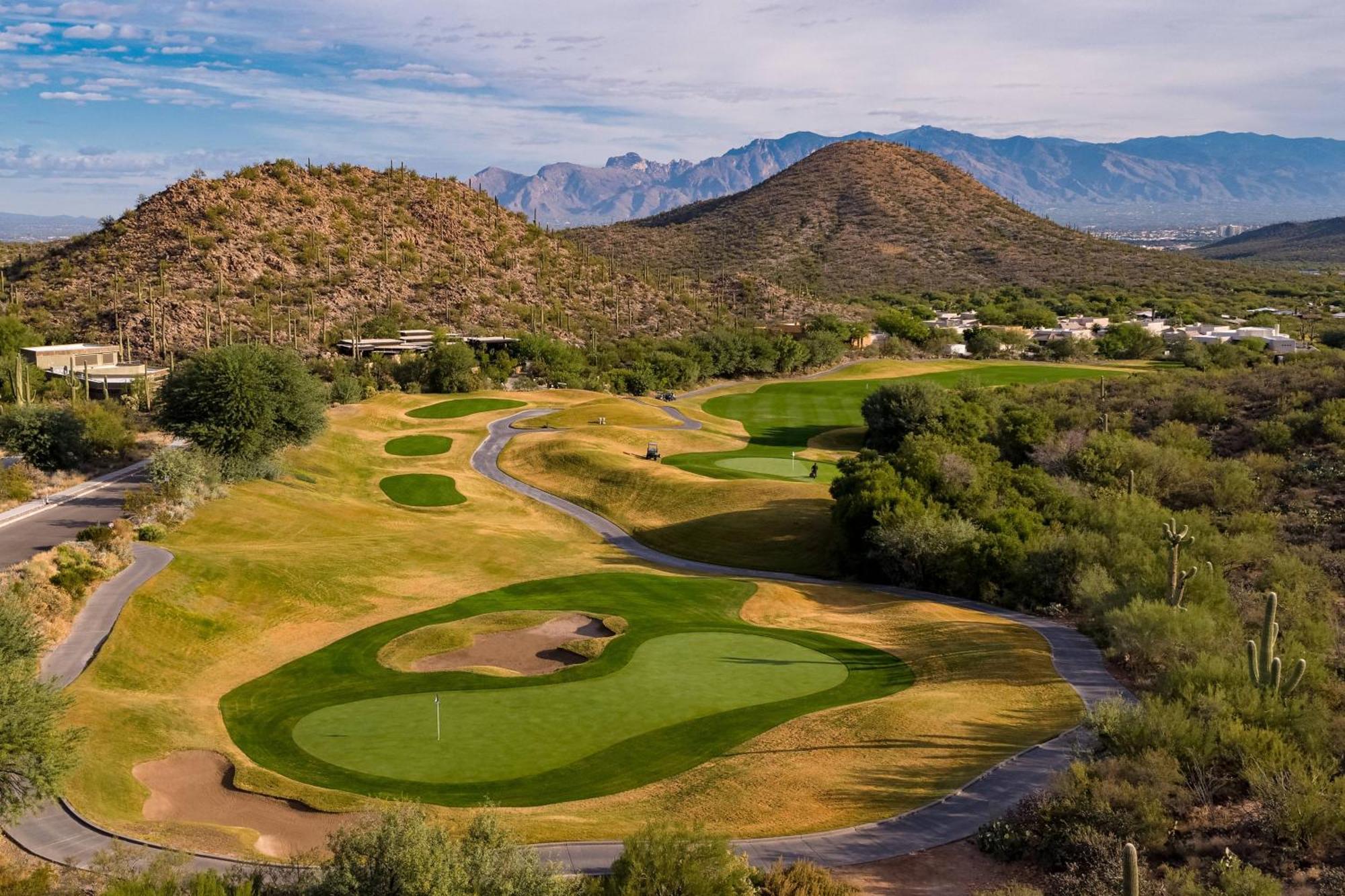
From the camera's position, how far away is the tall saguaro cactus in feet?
67.9

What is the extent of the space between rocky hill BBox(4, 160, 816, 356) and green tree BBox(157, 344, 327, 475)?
43.5 m

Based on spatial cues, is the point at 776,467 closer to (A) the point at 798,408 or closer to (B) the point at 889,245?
(A) the point at 798,408

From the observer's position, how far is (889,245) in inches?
7032

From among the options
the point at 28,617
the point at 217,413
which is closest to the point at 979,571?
the point at 28,617

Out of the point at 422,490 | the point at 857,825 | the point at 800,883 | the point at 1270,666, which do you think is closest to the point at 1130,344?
the point at 422,490

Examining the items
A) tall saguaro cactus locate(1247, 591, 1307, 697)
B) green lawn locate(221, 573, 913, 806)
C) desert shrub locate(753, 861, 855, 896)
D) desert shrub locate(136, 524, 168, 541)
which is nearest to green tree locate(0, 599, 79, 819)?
green lawn locate(221, 573, 913, 806)

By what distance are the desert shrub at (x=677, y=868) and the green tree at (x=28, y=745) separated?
36.0ft

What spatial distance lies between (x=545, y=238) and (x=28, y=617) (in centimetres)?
12127

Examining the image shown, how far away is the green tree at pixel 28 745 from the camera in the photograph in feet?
59.3

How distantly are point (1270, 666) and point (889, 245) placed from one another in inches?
6502

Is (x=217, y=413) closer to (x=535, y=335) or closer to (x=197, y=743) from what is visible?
(x=197, y=743)

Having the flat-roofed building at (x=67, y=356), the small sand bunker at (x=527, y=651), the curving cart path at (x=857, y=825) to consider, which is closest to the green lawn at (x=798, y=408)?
the small sand bunker at (x=527, y=651)

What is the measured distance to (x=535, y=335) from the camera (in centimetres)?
10281

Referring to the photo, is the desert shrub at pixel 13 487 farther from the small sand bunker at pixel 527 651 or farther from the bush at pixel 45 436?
the small sand bunker at pixel 527 651
